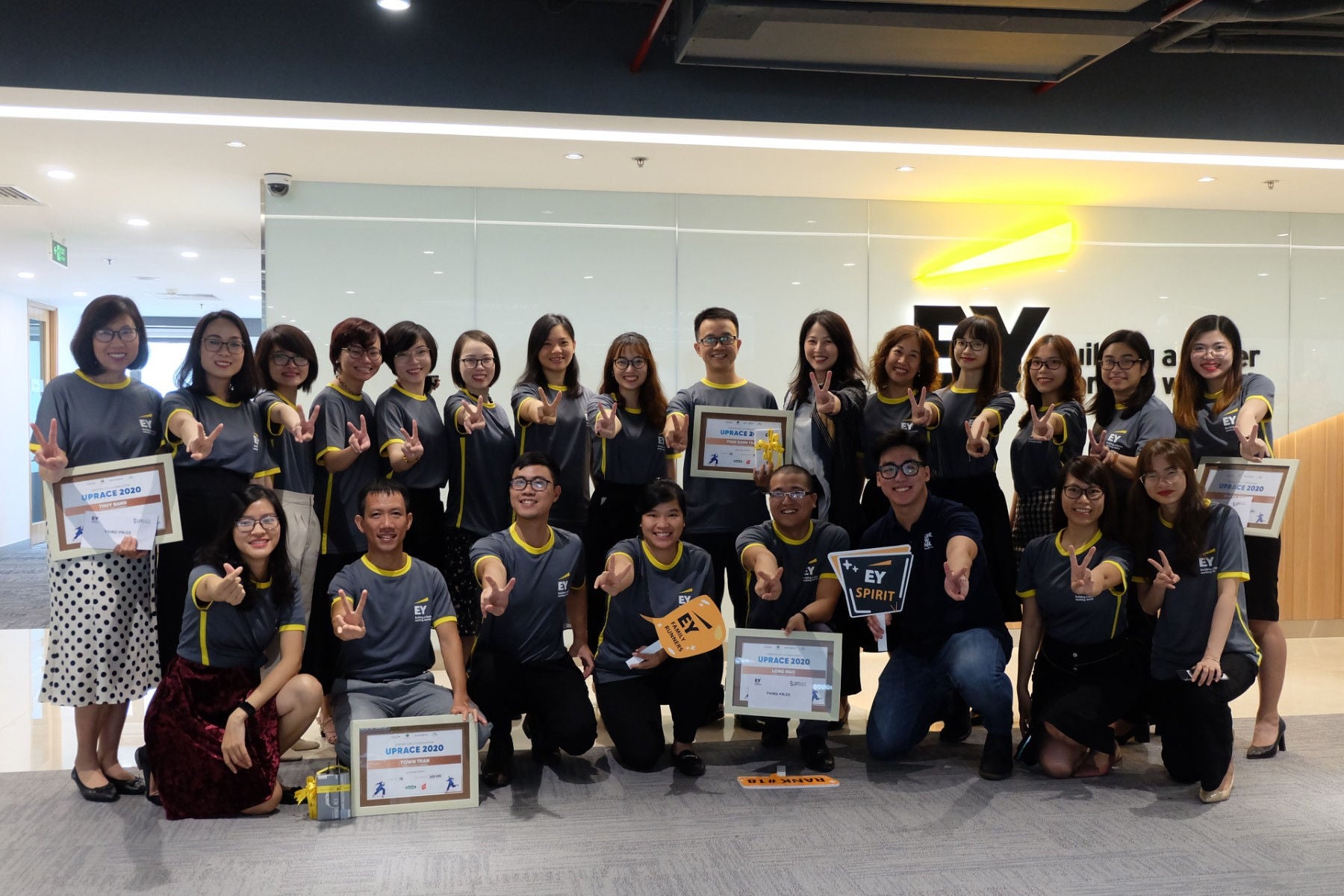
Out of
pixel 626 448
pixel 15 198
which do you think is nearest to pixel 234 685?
pixel 626 448

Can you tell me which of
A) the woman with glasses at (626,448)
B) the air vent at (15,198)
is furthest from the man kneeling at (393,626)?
the air vent at (15,198)

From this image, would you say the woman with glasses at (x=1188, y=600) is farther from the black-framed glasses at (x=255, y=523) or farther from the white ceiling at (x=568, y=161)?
the black-framed glasses at (x=255, y=523)

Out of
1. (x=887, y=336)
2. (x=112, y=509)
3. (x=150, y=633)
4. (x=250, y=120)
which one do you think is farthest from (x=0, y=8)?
(x=887, y=336)

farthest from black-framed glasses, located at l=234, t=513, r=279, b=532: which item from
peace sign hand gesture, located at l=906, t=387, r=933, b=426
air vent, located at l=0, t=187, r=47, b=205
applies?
air vent, located at l=0, t=187, r=47, b=205

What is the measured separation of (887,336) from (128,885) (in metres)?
3.00

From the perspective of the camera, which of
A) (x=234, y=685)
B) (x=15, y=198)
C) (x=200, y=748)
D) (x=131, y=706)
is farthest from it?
(x=15, y=198)

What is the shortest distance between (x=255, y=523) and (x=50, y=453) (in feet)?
2.11

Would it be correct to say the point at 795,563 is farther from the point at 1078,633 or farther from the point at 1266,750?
the point at 1266,750

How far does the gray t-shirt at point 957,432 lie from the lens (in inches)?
159

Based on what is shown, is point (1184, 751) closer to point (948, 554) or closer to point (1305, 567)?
point (948, 554)

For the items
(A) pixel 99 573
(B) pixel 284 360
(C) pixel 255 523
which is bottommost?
(A) pixel 99 573

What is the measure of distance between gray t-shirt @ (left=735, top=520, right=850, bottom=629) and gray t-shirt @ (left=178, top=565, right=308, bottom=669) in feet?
5.24

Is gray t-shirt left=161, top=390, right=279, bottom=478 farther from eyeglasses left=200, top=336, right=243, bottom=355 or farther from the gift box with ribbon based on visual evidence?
the gift box with ribbon

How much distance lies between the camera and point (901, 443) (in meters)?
3.71
